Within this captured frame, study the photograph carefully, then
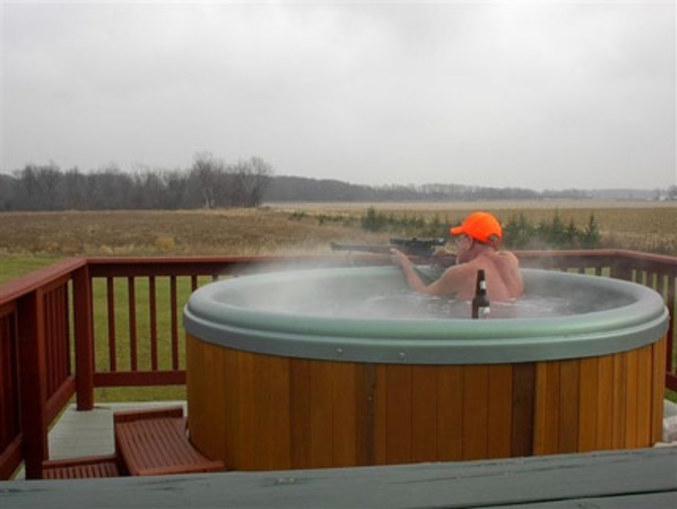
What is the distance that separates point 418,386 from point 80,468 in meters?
1.59

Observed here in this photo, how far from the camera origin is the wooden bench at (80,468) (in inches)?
114

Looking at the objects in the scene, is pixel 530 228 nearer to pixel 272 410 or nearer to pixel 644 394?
pixel 644 394

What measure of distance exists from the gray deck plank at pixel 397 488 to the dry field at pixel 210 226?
10.2 meters

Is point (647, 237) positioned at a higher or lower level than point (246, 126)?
lower

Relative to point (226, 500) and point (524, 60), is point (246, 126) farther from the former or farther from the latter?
point (226, 500)

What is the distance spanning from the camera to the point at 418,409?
2178 millimetres

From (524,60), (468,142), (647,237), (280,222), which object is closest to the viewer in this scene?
(524,60)

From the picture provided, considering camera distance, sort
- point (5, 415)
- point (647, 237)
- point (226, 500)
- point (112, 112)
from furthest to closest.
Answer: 1. point (647, 237)
2. point (112, 112)
3. point (5, 415)
4. point (226, 500)

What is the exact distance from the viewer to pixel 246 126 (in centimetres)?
648

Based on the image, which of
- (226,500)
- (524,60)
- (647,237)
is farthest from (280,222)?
(226,500)

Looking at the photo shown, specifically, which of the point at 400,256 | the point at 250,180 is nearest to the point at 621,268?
the point at 400,256

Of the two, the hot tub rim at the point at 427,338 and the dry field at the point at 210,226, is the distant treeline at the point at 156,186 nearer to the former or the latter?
the dry field at the point at 210,226

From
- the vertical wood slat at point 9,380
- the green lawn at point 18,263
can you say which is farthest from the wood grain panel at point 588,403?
the green lawn at point 18,263

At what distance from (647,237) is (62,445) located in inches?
349
